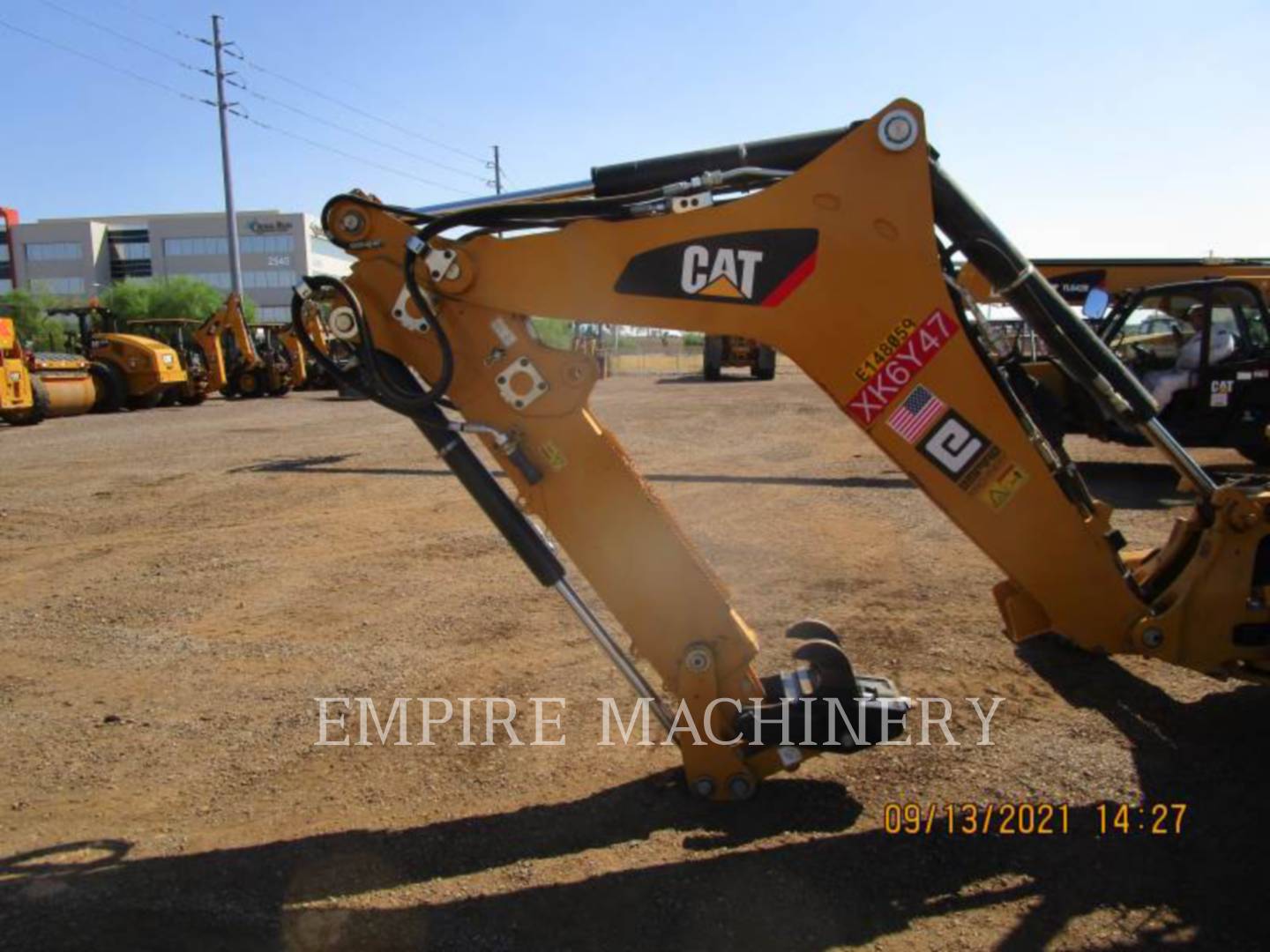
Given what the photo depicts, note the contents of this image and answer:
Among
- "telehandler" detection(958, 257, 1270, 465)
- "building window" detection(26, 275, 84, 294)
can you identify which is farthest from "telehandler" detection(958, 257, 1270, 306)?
"building window" detection(26, 275, 84, 294)

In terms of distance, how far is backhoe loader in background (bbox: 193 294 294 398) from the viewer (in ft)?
85.4

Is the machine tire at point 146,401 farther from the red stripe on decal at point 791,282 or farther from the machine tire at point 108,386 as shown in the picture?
the red stripe on decal at point 791,282

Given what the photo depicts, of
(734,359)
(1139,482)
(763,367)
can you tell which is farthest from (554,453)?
(734,359)

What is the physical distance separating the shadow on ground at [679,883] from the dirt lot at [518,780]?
1cm

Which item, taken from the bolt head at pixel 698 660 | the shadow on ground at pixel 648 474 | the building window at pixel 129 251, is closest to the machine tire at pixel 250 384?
the shadow on ground at pixel 648 474

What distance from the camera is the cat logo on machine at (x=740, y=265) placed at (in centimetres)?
289

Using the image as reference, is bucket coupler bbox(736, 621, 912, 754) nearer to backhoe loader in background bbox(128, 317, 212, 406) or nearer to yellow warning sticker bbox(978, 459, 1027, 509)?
yellow warning sticker bbox(978, 459, 1027, 509)

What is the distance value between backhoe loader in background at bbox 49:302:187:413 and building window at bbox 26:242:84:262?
77932mm

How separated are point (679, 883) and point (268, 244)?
9600 centimetres

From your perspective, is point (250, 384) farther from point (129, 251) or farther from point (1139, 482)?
point (129, 251)

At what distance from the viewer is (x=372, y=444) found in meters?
14.3

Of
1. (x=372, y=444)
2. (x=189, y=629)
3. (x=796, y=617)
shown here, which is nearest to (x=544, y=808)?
(x=796, y=617)

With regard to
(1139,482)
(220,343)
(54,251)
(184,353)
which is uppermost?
(54,251)

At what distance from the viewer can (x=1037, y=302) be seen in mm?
3092
